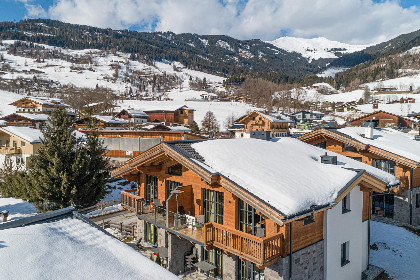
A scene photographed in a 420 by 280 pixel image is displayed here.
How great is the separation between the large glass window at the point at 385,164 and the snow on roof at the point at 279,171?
494 cm

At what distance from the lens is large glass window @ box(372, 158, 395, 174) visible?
21359mm

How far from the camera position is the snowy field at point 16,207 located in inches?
928

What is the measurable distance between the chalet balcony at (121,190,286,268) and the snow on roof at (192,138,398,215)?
1537 millimetres

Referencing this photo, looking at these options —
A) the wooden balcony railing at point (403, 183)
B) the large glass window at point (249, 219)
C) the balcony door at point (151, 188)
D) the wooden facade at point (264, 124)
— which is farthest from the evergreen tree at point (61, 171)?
the wooden facade at point (264, 124)

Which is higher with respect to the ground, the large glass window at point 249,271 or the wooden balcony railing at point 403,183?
the wooden balcony railing at point 403,183

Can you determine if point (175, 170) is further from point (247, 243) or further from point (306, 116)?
point (306, 116)

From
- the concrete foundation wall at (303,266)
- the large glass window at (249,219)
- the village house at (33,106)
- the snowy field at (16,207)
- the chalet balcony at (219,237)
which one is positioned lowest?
the snowy field at (16,207)

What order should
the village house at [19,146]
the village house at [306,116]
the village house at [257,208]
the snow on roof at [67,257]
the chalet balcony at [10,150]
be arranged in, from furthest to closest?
1. the village house at [306,116]
2. the chalet balcony at [10,150]
3. the village house at [19,146]
4. the village house at [257,208]
5. the snow on roof at [67,257]

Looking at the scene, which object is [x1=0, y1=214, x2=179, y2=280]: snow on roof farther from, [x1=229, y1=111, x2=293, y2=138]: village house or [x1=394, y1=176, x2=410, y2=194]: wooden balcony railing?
[x1=229, y1=111, x2=293, y2=138]: village house

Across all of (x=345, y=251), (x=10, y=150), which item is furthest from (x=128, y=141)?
(x=345, y=251)

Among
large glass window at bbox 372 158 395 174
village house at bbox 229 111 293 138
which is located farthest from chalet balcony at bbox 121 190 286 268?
village house at bbox 229 111 293 138

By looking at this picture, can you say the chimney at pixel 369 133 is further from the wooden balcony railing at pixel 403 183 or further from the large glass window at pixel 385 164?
the wooden balcony railing at pixel 403 183

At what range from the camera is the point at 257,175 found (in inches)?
472

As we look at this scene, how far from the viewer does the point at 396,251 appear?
1722 centimetres
